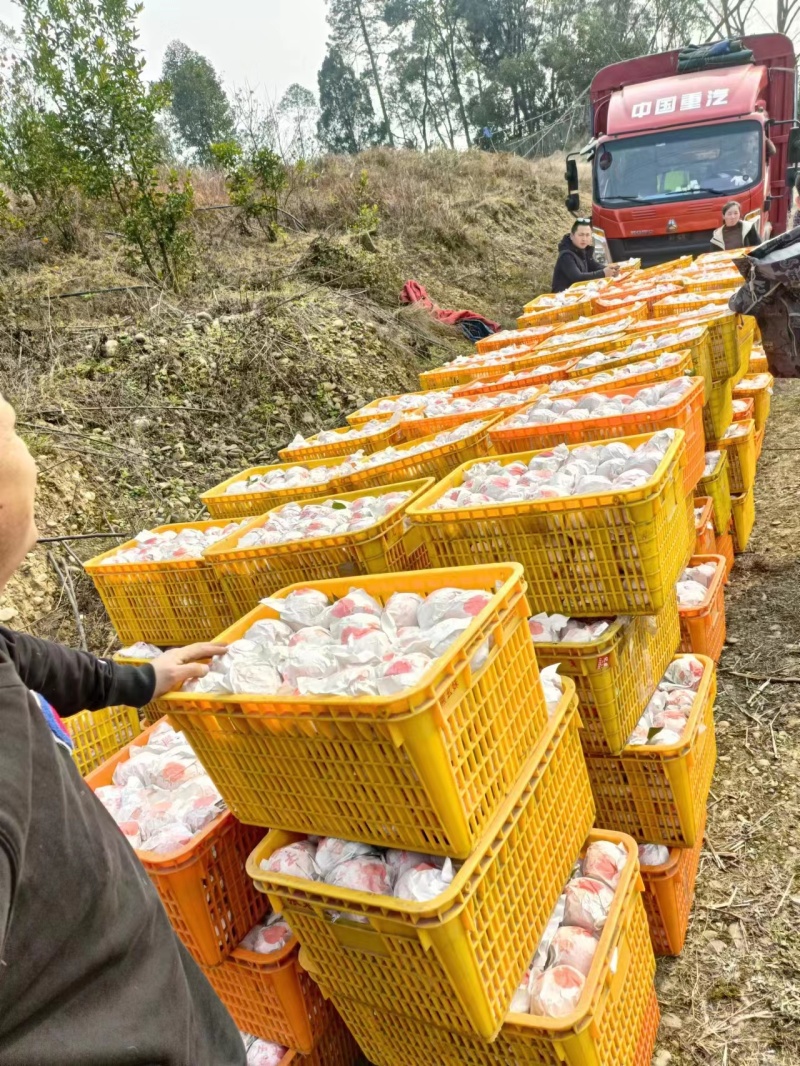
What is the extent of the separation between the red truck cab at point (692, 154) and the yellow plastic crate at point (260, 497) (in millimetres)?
7320

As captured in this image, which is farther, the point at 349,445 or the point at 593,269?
the point at 593,269

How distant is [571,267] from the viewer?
27.4 ft

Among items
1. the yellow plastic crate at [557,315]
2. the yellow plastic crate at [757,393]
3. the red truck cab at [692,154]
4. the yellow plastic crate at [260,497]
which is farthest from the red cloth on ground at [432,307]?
the yellow plastic crate at [260,497]

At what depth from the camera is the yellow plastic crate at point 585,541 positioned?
2055 mm

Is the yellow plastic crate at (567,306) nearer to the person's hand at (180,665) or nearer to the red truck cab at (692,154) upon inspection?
the red truck cab at (692,154)

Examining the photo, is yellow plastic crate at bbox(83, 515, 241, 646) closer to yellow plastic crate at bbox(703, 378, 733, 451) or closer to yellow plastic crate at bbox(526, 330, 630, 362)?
yellow plastic crate at bbox(526, 330, 630, 362)

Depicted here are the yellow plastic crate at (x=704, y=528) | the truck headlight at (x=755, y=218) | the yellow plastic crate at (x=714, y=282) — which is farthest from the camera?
the truck headlight at (x=755, y=218)

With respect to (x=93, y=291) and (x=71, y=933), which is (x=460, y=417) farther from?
(x=93, y=291)

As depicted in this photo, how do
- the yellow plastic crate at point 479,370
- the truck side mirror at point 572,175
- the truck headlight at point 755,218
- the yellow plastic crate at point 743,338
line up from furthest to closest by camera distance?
the truck side mirror at point 572,175 < the truck headlight at point 755,218 < the yellow plastic crate at point 479,370 < the yellow plastic crate at point 743,338

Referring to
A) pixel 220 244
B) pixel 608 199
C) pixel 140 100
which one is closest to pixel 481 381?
pixel 140 100

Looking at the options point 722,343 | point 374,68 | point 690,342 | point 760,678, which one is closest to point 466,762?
point 760,678

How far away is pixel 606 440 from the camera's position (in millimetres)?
2580

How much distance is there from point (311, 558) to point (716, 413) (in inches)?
103

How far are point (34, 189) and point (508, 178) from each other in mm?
14133
